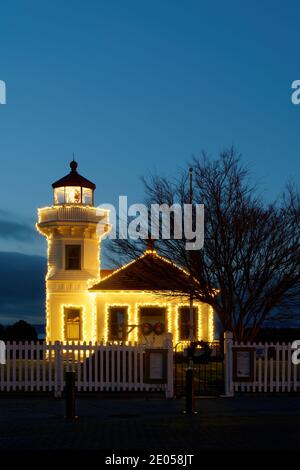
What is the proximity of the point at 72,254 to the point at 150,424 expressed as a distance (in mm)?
30232

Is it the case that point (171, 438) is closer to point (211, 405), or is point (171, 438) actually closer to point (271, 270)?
point (211, 405)

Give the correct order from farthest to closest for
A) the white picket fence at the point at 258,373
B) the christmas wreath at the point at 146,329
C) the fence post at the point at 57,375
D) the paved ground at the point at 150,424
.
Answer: the christmas wreath at the point at 146,329
the fence post at the point at 57,375
the white picket fence at the point at 258,373
the paved ground at the point at 150,424

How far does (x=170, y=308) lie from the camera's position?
4241cm

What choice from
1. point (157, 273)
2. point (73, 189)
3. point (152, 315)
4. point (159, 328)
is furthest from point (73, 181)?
point (157, 273)

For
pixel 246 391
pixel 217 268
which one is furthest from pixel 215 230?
pixel 246 391

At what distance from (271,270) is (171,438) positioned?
17309 millimetres

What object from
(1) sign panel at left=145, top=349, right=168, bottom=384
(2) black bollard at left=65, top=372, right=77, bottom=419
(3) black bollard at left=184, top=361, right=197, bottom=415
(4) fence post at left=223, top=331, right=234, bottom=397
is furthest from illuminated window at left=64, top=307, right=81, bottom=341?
(2) black bollard at left=65, top=372, right=77, bottom=419

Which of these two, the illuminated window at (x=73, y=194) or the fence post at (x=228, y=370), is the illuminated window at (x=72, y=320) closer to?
the illuminated window at (x=73, y=194)

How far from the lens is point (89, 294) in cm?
4394

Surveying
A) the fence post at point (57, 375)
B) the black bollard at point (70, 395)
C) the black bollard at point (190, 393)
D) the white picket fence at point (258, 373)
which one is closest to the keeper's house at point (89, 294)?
the white picket fence at point (258, 373)

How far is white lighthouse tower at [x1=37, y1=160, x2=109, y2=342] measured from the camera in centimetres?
4416

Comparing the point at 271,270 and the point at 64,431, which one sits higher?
the point at 271,270

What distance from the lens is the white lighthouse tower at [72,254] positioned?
145 feet
